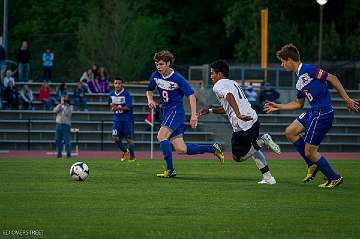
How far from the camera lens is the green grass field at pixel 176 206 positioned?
11.8m

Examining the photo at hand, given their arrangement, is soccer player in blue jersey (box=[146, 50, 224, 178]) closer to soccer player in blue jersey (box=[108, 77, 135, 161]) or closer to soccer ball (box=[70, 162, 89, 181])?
soccer ball (box=[70, 162, 89, 181])

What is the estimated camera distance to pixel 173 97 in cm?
1997

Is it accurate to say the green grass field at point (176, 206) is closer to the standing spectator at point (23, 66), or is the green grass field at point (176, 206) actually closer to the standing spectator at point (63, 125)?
the standing spectator at point (63, 125)

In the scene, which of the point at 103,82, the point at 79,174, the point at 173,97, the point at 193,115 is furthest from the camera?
the point at 103,82

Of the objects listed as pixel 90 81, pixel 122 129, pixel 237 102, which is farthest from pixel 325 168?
pixel 90 81

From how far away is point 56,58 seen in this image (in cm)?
4959

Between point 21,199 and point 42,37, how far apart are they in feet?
118

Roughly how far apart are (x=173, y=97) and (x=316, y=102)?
3.70 m

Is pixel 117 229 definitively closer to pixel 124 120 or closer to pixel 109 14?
pixel 124 120

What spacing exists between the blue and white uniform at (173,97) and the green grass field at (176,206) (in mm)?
973

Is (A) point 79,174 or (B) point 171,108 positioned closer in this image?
(A) point 79,174

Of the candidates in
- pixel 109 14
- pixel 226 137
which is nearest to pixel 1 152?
pixel 226 137

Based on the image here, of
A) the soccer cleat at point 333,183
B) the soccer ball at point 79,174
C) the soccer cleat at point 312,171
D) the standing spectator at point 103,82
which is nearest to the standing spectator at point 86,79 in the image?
the standing spectator at point 103,82

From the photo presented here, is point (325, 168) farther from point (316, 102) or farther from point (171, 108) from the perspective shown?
point (171, 108)
